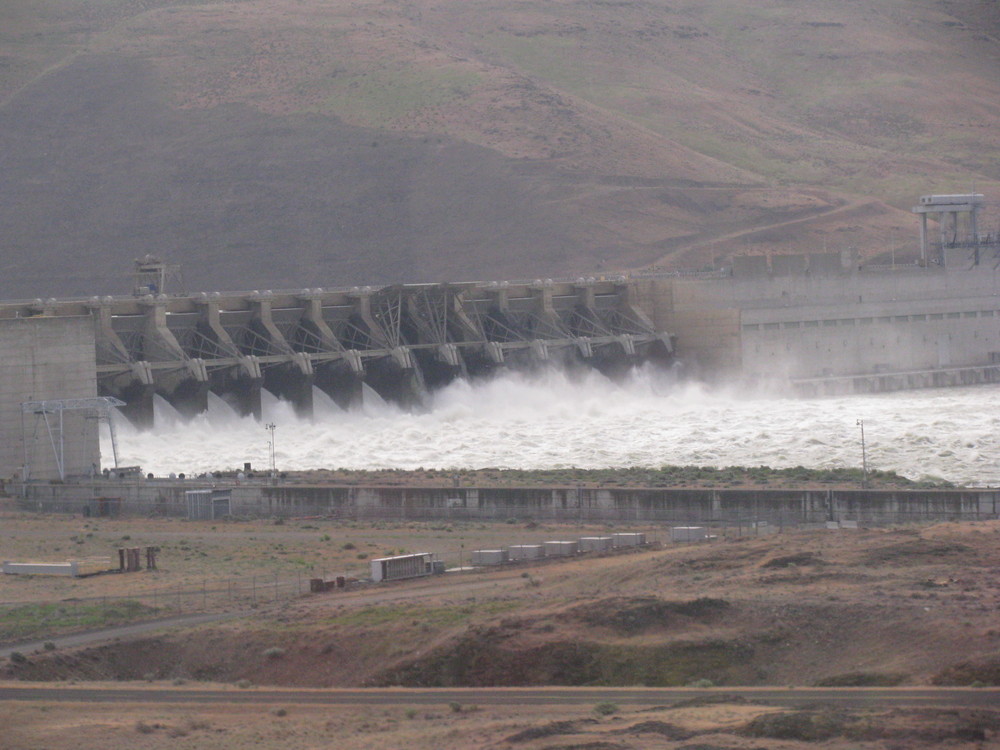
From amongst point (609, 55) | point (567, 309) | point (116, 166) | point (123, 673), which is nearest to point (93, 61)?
point (116, 166)

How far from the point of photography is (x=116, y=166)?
13312 centimetres

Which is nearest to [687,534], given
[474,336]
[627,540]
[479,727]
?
[627,540]

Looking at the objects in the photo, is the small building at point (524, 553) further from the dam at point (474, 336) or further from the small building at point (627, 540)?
the dam at point (474, 336)

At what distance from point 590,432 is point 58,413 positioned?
2130cm

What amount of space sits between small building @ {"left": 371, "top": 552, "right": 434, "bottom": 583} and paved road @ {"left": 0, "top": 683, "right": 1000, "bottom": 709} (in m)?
8.16

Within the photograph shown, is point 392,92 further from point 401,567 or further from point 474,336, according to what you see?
point 401,567

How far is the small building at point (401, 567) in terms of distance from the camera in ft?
113

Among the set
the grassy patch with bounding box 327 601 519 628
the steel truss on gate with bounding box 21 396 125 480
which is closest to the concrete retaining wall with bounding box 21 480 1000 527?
the steel truss on gate with bounding box 21 396 125 480

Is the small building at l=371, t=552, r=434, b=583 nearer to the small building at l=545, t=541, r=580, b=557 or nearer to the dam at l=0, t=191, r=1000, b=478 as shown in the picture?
the small building at l=545, t=541, r=580, b=557

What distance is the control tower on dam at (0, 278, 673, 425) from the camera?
200ft

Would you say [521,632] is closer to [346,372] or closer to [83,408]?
[83,408]

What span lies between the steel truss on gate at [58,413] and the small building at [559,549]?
17.2 metres

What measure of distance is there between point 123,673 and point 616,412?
44705mm

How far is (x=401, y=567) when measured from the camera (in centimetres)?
3488
